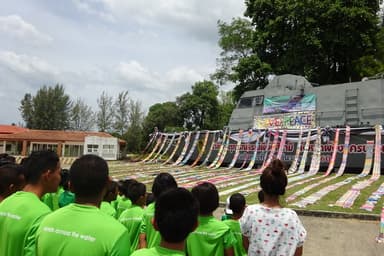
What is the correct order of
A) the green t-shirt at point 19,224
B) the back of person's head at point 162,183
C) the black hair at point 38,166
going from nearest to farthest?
the green t-shirt at point 19,224 < the black hair at point 38,166 < the back of person's head at point 162,183

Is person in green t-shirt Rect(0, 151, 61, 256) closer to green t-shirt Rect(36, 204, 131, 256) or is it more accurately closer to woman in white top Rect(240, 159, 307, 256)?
green t-shirt Rect(36, 204, 131, 256)

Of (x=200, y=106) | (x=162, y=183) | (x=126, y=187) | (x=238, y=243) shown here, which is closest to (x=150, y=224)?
(x=162, y=183)

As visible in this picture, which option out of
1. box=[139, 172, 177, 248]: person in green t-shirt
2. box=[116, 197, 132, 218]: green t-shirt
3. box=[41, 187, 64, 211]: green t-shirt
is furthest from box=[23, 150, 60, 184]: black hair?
box=[116, 197, 132, 218]: green t-shirt

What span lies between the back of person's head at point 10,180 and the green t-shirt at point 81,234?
136cm

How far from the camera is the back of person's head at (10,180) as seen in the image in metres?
3.28

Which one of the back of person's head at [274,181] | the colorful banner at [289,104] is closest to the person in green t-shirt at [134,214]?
the back of person's head at [274,181]

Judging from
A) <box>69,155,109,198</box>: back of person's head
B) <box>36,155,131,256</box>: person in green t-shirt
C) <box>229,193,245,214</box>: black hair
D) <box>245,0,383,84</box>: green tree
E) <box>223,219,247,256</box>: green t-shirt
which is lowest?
<box>223,219,247,256</box>: green t-shirt

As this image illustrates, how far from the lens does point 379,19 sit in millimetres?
28391

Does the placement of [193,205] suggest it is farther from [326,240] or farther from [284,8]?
[284,8]

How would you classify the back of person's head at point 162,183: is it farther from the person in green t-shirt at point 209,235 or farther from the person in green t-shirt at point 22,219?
the person in green t-shirt at point 22,219

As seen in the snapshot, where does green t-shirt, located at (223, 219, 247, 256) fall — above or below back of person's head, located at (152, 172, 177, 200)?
below

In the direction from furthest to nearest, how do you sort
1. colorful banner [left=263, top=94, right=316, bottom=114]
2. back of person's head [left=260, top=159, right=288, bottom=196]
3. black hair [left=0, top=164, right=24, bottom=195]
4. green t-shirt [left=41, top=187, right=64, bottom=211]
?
colorful banner [left=263, top=94, right=316, bottom=114] → green t-shirt [left=41, top=187, right=64, bottom=211] → black hair [left=0, top=164, right=24, bottom=195] → back of person's head [left=260, top=159, right=288, bottom=196]

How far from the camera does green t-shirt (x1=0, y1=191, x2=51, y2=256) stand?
2.47 m

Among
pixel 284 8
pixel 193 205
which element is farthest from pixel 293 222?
pixel 284 8
